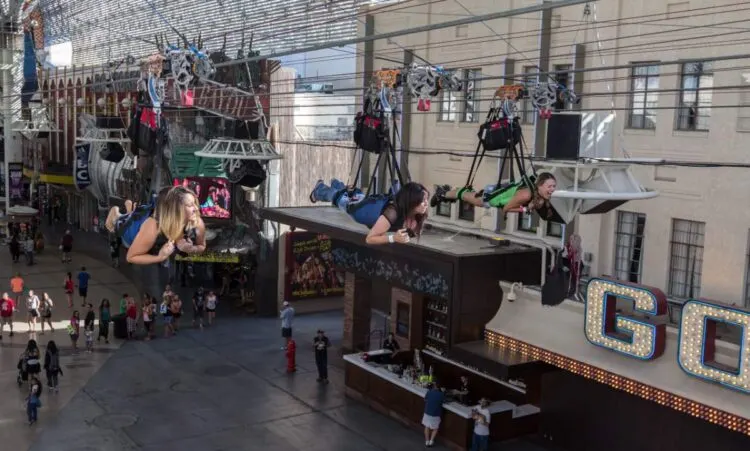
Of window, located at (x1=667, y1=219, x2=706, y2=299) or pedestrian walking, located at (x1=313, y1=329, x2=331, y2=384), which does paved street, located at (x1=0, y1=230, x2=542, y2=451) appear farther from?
window, located at (x1=667, y1=219, x2=706, y2=299)

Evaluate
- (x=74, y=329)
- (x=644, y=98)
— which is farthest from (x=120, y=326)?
(x=644, y=98)

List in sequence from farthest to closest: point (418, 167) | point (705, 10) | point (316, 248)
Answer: point (316, 248) < point (418, 167) < point (705, 10)

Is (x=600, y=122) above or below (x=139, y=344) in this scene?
above

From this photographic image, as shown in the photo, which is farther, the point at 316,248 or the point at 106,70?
the point at 106,70

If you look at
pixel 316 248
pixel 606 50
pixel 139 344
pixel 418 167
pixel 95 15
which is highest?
pixel 95 15

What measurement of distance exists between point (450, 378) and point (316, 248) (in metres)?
11.7

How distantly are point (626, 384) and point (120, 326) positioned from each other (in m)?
16.6

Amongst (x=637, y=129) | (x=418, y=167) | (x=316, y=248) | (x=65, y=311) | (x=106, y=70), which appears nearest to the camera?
(x=637, y=129)

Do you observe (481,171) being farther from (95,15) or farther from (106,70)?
(95,15)

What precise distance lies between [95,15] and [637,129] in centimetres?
3429

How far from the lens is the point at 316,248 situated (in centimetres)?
3152

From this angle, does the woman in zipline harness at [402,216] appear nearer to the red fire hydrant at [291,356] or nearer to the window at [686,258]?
the window at [686,258]

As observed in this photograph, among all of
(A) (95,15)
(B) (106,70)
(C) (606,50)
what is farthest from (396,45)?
(A) (95,15)

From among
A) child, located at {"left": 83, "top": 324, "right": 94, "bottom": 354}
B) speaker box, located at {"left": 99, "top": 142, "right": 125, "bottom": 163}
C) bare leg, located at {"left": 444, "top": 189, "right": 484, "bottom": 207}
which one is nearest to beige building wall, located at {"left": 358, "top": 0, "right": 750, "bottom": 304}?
bare leg, located at {"left": 444, "top": 189, "right": 484, "bottom": 207}
